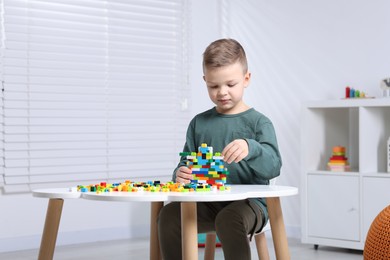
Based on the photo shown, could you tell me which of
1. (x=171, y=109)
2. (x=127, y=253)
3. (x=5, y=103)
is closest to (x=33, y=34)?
(x=5, y=103)

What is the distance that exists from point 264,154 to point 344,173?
1.41 meters

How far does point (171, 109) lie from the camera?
13.0ft

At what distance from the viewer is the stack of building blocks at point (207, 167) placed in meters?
1.82

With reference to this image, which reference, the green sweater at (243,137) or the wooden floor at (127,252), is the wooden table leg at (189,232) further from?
the wooden floor at (127,252)

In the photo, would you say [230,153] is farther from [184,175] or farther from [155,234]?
[155,234]

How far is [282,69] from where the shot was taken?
153 inches

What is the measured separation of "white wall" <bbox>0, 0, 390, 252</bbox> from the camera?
3.44 metres

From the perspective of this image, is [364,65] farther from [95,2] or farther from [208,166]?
[208,166]

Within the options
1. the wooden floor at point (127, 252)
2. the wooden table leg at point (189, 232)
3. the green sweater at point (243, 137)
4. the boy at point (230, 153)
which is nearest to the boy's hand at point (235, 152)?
the boy at point (230, 153)

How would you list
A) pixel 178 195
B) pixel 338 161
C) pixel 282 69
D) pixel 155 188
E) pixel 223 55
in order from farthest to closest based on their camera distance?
pixel 282 69
pixel 338 161
pixel 223 55
pixel 155 188
pixel 178 195

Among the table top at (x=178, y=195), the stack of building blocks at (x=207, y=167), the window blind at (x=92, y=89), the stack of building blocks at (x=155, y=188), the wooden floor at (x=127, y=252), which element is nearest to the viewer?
the table top at (x=178, y=195)

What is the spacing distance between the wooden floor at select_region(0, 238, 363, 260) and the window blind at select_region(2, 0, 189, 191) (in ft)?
1.20

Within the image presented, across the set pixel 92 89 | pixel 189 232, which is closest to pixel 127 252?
pixel 92 89

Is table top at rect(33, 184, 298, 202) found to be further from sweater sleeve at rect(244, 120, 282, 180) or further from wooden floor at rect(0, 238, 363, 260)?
wooden floor at rect(0, 238, 363, 260)
